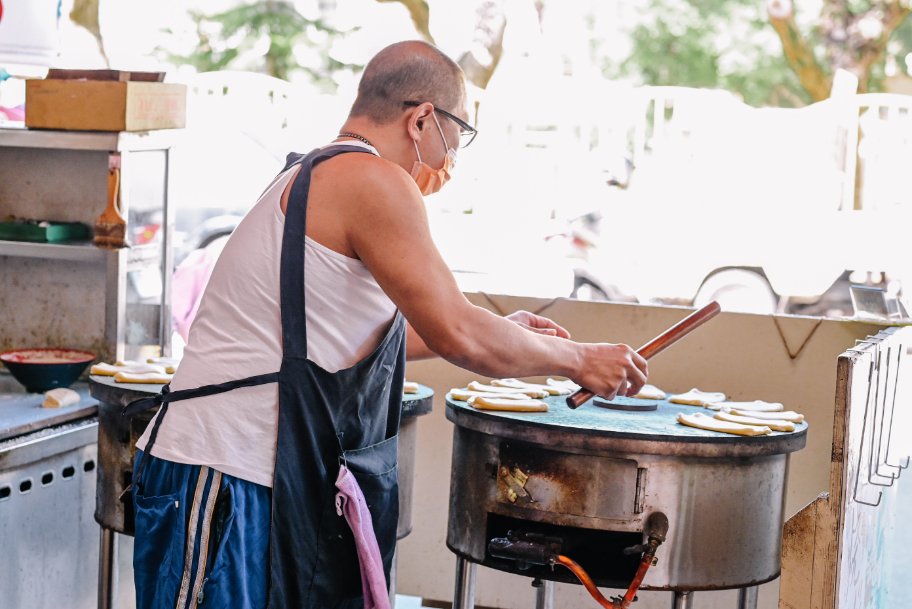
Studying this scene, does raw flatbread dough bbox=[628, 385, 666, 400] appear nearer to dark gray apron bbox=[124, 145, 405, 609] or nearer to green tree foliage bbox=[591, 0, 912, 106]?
dark gray apron bbox=[124, 145, 405, 609]

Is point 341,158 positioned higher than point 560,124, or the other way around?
point 560,124

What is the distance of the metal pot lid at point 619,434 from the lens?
2.83 metres

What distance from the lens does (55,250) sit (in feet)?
12.5

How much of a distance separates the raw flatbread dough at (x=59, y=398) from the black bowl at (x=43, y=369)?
0.05 m

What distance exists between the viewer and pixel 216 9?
16234 millimetres

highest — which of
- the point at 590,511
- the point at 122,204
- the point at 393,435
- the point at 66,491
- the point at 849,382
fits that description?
the point at 122,204

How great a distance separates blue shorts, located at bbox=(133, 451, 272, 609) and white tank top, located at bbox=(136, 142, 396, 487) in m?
0.03

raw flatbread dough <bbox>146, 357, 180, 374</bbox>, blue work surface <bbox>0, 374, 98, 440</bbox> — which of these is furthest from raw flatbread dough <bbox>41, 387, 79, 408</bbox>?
raw flatbread dough <bbox>146, 357, 180, 374</bbox>

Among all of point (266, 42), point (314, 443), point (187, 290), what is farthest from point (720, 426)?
point (266, 42)

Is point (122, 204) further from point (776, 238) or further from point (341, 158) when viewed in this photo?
point (776, 238)

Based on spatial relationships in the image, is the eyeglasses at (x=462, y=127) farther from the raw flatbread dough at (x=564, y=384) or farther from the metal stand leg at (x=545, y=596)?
the metal stand leg at (x=545, y=596)

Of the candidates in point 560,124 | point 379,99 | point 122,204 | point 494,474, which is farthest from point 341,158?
point 560,124

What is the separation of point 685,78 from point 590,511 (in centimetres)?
1474

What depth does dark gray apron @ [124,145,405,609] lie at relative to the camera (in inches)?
88.9
